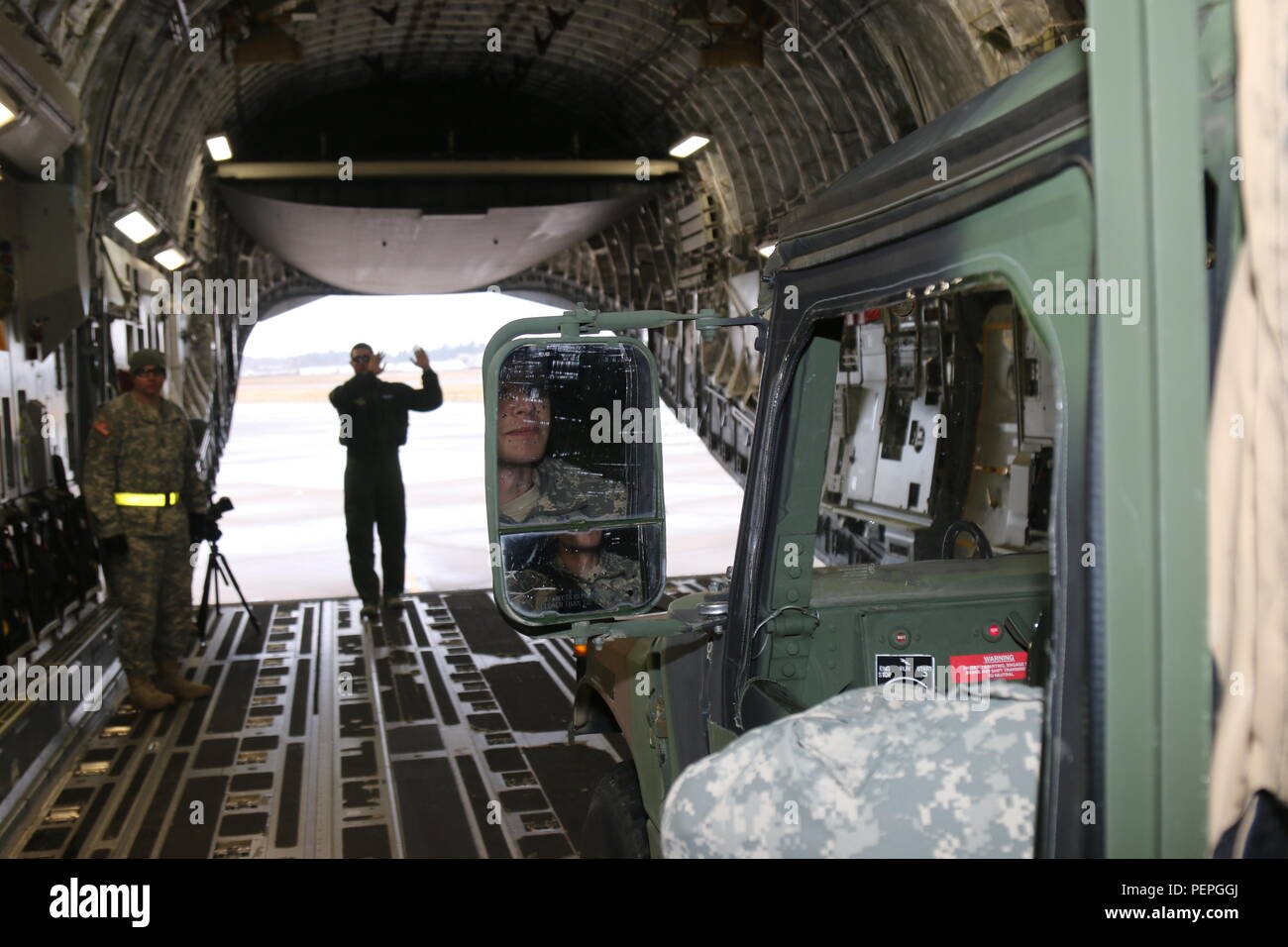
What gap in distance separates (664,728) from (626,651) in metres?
0.41

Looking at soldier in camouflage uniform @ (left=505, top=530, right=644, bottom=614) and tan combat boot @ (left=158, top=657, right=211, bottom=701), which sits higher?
soldier in camouflage uniform @ (left=505, top=530, right=644, bottom=614)

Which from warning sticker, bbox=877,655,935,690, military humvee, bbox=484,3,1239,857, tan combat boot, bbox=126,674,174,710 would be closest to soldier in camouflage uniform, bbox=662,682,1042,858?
military humvee, bbox=484,3,1239,857

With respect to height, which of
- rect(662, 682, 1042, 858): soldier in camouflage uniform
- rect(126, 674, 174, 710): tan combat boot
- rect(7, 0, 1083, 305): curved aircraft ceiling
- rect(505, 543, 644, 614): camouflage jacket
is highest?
rect(7, 0, 1083, 305): curved aircraft ceiling

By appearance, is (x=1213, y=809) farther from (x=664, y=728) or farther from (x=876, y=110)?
(x=876, y=110)

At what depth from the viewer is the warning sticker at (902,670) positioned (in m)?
2.84

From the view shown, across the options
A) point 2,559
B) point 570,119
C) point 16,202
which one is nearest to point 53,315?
point 16,202

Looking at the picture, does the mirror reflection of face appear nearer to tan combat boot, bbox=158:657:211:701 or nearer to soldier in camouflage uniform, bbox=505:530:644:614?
soldier in camouflage uniform, bbox=505:530:644:614

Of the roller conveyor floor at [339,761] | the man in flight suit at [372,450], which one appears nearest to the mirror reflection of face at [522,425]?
the roller conveyor floor at [339,761]

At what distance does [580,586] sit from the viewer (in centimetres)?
262

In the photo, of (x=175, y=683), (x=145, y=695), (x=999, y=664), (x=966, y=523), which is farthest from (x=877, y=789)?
(x=175, y=683)

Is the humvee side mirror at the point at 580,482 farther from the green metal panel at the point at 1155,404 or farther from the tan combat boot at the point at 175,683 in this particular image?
the tan combat boot at the point at 175,683

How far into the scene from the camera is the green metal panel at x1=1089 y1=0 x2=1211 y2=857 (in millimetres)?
1312

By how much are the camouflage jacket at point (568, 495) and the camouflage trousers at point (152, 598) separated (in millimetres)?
5186

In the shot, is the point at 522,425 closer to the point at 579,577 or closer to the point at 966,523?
the point at 579,577
